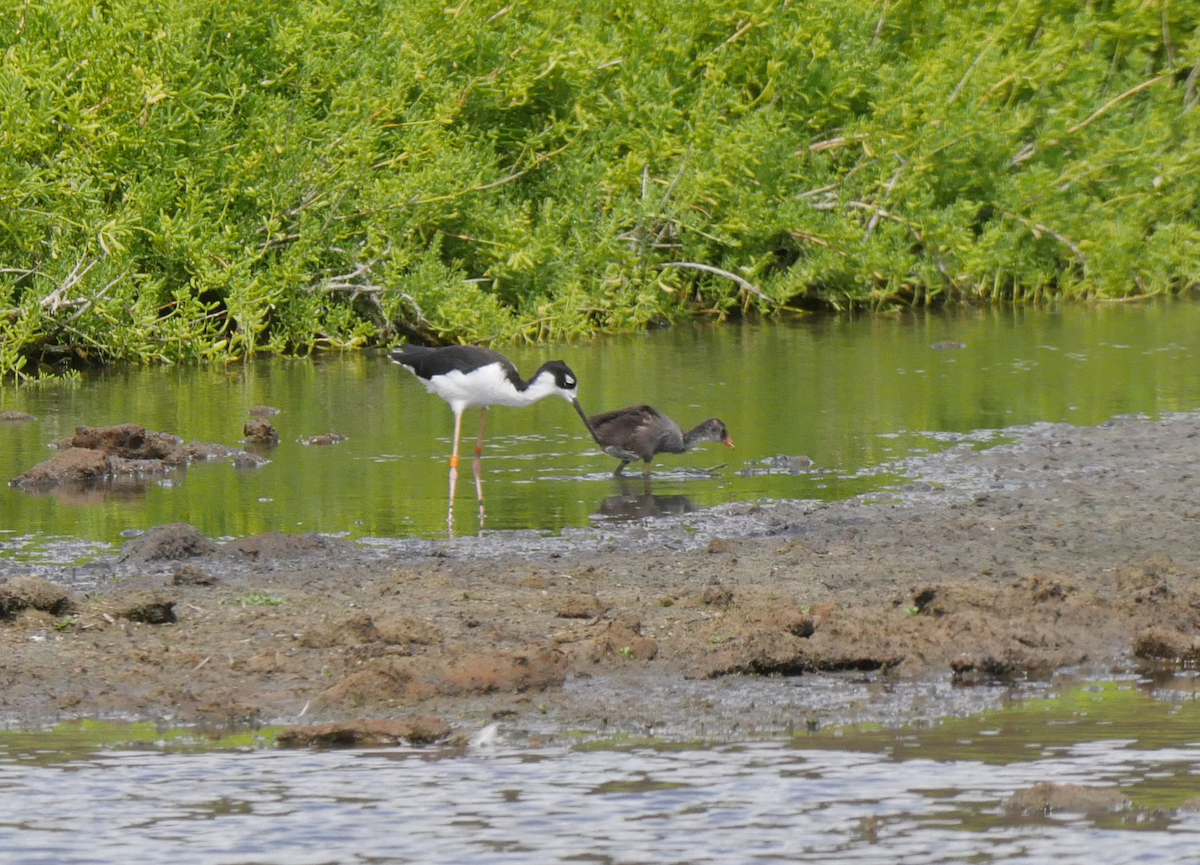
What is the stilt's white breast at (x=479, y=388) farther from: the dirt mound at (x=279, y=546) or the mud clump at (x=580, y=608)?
the mud clump at (x=580, y=608)

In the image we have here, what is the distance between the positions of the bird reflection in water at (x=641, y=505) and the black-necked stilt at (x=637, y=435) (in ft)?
2.49

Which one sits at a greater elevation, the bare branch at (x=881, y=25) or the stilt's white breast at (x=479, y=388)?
the bare branch at (x=881, y=25)

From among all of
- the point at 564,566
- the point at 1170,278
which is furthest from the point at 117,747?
the point at 1170,278

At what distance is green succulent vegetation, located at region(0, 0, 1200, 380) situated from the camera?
65.8 feet

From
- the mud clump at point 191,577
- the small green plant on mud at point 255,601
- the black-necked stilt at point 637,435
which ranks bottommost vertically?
the small green plant on mud at point 255,601

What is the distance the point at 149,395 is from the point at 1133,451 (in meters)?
9.61

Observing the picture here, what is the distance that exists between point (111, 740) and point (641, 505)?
18.8 ft

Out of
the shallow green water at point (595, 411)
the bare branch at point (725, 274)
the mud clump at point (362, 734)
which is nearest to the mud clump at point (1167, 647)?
the mud clump at point (362, 734)

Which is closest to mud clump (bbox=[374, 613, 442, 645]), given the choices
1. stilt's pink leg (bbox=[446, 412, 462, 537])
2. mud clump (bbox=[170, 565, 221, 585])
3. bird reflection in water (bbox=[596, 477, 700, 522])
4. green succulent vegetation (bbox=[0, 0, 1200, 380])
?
mud clump (bbox=[170, 565, 221, 585])

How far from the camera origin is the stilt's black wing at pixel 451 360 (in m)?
13.6

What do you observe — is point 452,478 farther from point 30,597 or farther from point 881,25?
point 881,25

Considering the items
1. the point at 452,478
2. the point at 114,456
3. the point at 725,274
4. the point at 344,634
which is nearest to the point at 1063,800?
the point at 344,634

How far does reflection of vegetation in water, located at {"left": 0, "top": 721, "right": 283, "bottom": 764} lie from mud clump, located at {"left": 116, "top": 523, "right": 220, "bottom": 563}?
2896 millimetres

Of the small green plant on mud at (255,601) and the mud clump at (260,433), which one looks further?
the mud clump at (260,433)
